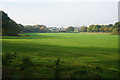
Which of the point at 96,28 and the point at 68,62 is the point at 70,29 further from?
the point at 68,62

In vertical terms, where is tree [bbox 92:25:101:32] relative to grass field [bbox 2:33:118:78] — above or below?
above

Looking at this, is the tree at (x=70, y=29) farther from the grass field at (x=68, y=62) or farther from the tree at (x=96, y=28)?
the grass field at (x=68, y=62)

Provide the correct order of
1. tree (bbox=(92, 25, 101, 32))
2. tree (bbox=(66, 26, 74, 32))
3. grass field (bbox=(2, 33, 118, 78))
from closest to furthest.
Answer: grass field (bbox=(2, 33, 118, 78)) < tree (bbox=(92, 25, 101, 32)) < tree (bbox=(66, 26, 74, 32))

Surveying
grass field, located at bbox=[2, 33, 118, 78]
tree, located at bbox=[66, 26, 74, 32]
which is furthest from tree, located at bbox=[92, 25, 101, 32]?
grass field, located at bbox=[2, 33, 118, 78]

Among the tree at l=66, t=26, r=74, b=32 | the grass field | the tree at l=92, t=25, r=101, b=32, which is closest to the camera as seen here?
the grass field

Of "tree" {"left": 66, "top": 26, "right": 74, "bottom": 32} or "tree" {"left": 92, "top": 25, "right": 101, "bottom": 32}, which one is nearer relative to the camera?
"tree" {"left": 92, "top": 25, "right": 101, "bottom": 32}

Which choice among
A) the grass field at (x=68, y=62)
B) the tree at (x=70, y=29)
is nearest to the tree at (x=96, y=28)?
the tree at (x=70, y=29)

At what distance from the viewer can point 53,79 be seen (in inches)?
160

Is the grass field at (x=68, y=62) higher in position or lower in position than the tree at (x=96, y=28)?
lower

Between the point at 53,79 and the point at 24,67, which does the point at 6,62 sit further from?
the point at 53,79

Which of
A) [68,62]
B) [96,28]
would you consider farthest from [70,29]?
[68,62]

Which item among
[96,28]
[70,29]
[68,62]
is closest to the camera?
[68,62]

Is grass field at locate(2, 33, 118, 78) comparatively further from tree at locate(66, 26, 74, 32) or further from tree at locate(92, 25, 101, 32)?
tree at locate(66, 26, 74, 32)

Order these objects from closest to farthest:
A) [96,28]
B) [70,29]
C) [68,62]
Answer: [68,62], [96,28], [70,29]
